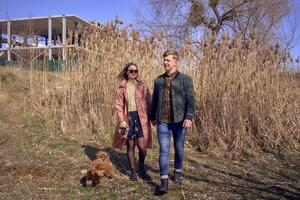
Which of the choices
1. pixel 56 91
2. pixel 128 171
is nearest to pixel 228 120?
pixel 128 171

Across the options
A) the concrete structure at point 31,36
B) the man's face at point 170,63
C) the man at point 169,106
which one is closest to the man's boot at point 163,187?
the man at point 169,106

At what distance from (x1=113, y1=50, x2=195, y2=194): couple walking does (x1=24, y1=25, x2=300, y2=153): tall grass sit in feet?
7.50

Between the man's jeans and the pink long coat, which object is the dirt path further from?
the pink long coat

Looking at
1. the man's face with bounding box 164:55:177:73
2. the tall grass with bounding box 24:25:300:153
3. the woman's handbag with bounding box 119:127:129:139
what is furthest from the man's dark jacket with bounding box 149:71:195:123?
the tall grass with bounding box 24:25:300:153

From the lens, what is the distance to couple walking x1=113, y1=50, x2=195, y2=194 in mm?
4613

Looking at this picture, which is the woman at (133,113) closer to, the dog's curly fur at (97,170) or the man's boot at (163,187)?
the dog's curly fur at (97,170)

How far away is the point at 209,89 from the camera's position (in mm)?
7691

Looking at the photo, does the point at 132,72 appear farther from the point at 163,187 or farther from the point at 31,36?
the point at 31,36

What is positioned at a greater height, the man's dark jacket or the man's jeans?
the man's dark jacket

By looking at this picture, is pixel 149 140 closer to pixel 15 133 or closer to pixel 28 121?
pixel 15 133

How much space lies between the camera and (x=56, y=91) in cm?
865

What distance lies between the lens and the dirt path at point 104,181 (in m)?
4.75

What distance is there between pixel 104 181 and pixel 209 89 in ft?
11.1

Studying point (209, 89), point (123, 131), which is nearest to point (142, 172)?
point (123, 131)
